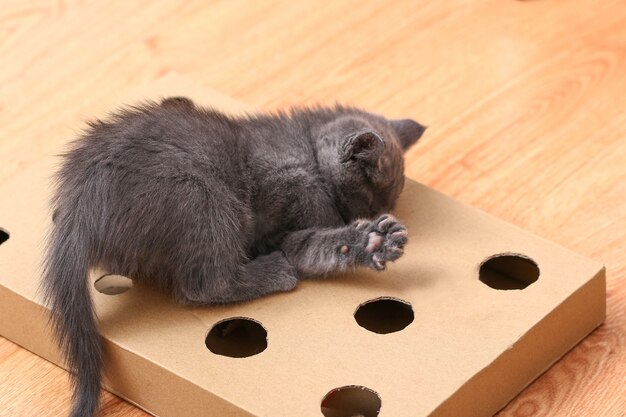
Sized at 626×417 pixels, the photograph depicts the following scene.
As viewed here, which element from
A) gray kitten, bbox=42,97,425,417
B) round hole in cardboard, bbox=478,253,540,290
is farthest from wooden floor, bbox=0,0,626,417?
gray kitten, bbox=42,97,425,417

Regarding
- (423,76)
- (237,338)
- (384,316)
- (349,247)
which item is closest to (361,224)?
(349,247)

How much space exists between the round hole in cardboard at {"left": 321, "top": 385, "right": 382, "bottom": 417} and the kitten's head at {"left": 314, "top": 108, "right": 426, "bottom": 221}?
0.32m

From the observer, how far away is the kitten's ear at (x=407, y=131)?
2.04 metres

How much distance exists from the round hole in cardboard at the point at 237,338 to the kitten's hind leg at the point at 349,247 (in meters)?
0.12

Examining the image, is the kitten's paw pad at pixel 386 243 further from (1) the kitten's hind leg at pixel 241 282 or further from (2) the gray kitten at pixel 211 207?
(1) the kitten's hind leg at pixel 241 282

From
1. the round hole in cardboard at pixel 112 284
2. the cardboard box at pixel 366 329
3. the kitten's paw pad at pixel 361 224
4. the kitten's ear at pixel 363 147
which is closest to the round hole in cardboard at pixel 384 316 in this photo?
the cardboard box at pixel 366 329

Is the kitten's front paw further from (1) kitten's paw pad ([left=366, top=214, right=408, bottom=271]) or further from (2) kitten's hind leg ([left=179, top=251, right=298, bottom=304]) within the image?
(2) kitten's hind leg ([left=179, top=251, right=298, bottom=304])

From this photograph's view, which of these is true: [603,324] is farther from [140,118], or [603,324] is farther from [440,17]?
[440,17]

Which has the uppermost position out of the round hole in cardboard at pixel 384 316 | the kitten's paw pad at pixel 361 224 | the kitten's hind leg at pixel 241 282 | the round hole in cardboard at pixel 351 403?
the kitten's paw pad at pixel 361 224

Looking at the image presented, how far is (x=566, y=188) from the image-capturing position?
2223 mm

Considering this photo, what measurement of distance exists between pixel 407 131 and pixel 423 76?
0.54 m

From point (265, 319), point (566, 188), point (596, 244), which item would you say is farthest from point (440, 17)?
point (265, 319)

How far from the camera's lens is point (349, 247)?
5.98 feet

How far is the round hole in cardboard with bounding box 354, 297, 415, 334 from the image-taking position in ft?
6.09
